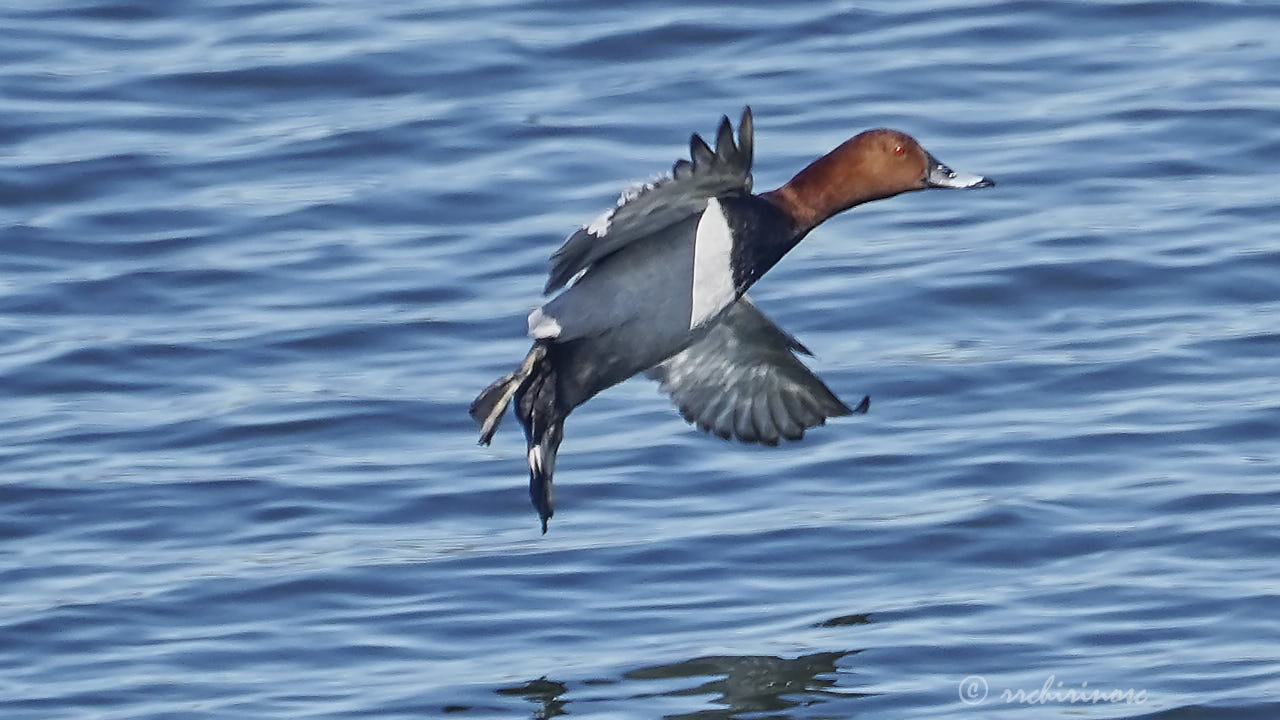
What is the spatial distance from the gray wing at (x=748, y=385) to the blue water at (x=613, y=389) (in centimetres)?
32

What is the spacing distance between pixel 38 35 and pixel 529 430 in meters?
6.88

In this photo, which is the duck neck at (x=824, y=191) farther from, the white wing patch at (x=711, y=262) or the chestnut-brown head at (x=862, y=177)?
the white wing patch at (x=711, y=262)

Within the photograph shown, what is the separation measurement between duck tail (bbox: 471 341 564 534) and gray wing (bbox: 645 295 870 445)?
970mm

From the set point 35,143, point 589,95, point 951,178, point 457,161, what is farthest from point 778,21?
point 951,178

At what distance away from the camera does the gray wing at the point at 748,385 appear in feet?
24.8

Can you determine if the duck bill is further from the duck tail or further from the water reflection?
the water reflection

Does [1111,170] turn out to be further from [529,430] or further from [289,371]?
[529,430]

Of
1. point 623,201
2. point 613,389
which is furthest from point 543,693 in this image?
point 613,389

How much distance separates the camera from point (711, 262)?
21.2 ft

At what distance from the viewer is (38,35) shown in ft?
41.7

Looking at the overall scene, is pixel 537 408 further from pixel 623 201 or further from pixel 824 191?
pixel 824 191

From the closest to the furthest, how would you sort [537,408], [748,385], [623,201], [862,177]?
[623,201] < [537,408] < [862,177] < [748,385]

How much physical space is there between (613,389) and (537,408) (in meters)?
2.18

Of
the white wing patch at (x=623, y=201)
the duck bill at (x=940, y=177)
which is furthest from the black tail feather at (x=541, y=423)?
the duck bill at (x=940, y=177)
